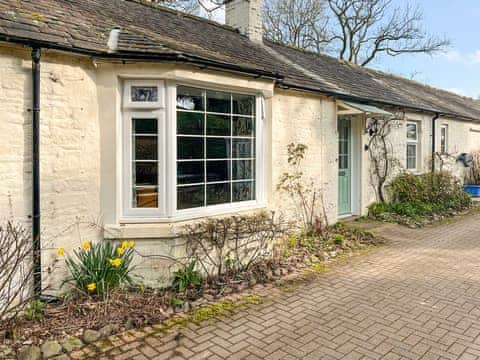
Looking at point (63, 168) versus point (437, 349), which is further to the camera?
point (63, 168)

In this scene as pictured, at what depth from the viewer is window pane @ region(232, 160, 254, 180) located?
20.7 feet

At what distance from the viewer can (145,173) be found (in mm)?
5383

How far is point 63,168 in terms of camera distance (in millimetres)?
4875

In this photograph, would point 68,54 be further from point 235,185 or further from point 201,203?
point 235,185

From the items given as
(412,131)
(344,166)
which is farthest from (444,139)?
(344,166)

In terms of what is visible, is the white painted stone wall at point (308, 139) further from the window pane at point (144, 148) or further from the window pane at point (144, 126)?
the window pane at point (144, 126)

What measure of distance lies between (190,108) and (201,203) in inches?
58.0

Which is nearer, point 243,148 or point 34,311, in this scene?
point 34,311

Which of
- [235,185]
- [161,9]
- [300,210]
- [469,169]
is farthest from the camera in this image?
[469,169]

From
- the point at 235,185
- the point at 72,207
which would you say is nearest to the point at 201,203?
the point at 235,185

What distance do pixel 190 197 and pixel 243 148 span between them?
1.44 m

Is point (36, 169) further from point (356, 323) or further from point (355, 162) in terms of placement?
point (355, 162)

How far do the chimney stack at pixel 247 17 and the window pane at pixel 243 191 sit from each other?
550 centimetres

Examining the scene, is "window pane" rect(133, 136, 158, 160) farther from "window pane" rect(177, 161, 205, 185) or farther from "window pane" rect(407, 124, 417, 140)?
"window pane" rect(407, 124, 417, 140)
